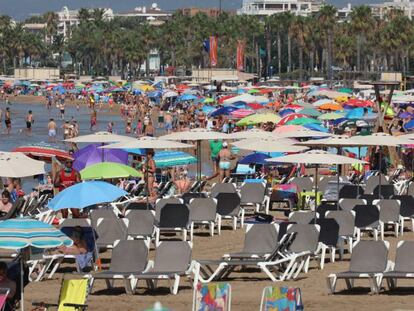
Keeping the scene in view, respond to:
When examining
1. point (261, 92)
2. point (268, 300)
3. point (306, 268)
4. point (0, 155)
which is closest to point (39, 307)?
point (268, 300)

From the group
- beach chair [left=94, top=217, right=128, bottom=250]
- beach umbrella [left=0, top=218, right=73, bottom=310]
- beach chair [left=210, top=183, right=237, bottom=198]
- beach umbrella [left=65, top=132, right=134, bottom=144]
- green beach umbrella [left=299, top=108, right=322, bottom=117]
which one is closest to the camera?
beach umbrella [left=0, top=218, right=73, bottom=310]

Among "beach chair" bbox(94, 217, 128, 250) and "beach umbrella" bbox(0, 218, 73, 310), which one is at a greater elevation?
"beach umbrella" bbox(0, 218, 73, 310)

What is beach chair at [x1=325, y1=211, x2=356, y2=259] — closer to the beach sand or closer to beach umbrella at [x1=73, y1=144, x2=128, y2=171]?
the beach sand

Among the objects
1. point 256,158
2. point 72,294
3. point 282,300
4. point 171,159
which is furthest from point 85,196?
point 171,159

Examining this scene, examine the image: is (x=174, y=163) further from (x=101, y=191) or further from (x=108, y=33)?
(x=108, y=33)

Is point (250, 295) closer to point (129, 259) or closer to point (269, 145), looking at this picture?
point (129, 259)

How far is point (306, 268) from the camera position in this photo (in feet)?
46.5

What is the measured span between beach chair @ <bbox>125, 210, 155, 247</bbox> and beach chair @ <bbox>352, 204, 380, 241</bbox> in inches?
104

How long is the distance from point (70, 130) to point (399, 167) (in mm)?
17864

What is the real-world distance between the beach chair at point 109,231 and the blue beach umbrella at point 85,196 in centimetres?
98

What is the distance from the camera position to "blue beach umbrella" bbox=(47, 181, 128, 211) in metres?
13.8

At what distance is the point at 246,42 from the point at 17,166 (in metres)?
122

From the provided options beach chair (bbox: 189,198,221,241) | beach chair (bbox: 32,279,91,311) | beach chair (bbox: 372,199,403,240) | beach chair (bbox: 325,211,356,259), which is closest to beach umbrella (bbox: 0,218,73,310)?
beach chair (bbox: 32,279,91,311)

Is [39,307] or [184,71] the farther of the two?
[184,71]
